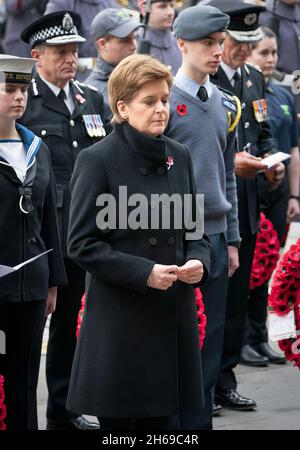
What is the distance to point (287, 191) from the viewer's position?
859 cm

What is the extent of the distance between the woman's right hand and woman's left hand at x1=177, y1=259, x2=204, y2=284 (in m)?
0.05

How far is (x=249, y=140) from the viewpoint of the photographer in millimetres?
7242

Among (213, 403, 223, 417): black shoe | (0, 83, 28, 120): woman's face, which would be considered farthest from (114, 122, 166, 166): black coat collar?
(213, 403, 223, 417): black shoe

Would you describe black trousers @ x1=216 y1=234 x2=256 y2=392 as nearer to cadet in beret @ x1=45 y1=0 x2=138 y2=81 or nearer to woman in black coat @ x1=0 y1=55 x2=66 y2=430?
woman in black coat @ x1=0 y1=55 x2=66 y2=430

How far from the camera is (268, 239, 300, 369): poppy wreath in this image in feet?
22.2

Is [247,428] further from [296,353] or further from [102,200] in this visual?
[102,200]

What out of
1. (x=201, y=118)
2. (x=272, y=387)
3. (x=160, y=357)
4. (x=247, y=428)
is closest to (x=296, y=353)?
(x=247, y=428)

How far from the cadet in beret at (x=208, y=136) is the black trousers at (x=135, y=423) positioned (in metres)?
0.97

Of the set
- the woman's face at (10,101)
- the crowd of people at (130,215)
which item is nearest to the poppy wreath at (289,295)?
the crowd of people at (130,215)

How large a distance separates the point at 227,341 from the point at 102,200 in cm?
259

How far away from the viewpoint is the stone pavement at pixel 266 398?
691cm

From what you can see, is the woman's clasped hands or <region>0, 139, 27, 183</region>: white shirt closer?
the woman's clasped hands

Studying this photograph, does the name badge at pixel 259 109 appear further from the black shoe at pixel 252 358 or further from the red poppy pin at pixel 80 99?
the black shoe at pixel 252 358

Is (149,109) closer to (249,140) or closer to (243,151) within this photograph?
(243,151)
